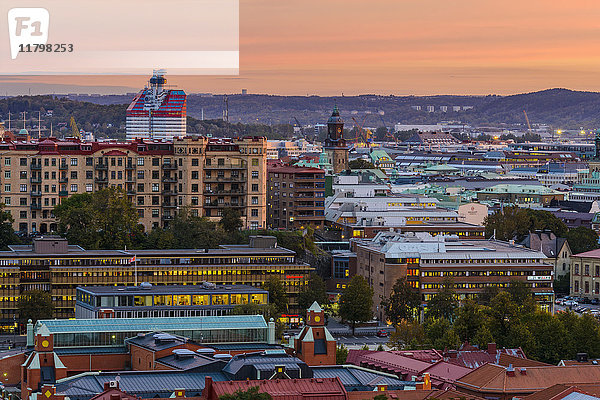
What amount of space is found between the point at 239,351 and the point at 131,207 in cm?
5452

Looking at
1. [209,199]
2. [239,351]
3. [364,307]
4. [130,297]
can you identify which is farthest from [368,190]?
[239,351]

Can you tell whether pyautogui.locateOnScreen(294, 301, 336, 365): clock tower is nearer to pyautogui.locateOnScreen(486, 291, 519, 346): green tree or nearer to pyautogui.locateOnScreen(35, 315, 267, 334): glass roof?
pyautogui.locateOnScreen(35, 315, 267, 334): glass roof

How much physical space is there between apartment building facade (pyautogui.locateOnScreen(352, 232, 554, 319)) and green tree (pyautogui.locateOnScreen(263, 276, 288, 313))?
27.4ft

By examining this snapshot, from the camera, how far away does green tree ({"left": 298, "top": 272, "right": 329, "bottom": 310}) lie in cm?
10219

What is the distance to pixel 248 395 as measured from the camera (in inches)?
2034

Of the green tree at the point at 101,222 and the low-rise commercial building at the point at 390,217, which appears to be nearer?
the green tree at the point at 101,222

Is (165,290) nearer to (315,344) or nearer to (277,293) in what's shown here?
(277,293)

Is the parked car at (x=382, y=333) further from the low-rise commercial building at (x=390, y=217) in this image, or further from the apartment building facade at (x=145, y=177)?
the apartment building facade at (x=145, y=177)

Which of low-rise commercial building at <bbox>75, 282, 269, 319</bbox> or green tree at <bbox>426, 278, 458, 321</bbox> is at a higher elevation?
low-rise commercial building at <bbox>75, 282, 269, 319</bbox>

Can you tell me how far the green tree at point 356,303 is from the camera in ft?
328

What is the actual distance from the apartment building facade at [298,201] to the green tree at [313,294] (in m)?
31.7

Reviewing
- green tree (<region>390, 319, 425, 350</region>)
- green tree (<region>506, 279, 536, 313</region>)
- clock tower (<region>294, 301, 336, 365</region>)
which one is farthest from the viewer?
green tree (<region>506, 279, 536, 313</region>)

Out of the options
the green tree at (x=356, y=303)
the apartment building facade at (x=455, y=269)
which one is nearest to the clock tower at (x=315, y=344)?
the green tree at (x=356, y=303)

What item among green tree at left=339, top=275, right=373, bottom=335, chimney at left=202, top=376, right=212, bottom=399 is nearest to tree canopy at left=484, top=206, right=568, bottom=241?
green tree at left=339, top=275, right=373, bottom=335
